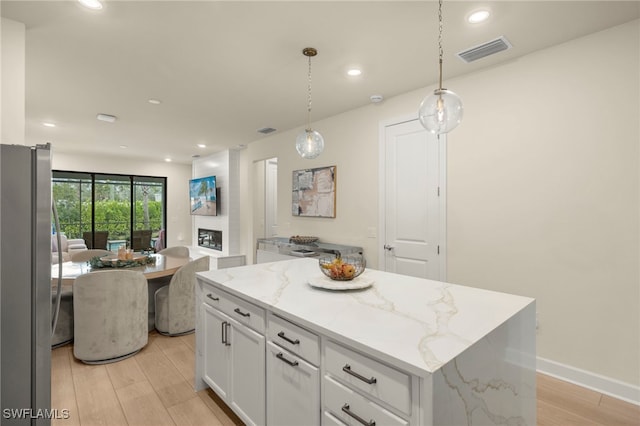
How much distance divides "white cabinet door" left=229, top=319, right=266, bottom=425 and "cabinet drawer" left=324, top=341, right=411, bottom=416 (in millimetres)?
535

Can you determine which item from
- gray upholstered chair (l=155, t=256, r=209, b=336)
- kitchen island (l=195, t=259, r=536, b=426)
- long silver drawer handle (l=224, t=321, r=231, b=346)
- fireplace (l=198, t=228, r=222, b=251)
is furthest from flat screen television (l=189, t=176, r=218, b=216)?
long silver drawer handle (l=224, t=321, r=231, b=346)

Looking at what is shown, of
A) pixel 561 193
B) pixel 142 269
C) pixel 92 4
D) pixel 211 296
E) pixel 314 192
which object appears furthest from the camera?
pixel 314 192

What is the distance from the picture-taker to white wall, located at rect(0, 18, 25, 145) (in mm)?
2193

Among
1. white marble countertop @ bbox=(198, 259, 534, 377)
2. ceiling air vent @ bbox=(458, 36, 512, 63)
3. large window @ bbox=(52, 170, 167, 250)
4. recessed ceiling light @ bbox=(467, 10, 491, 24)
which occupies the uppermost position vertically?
recessed ceiling light @ bbox=(467, 10, 491, 24)

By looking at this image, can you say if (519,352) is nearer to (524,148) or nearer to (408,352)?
(408,352)

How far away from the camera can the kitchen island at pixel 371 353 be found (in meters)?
1.09

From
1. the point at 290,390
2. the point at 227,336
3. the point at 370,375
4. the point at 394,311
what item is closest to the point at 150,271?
the point at 227,336

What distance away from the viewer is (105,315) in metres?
2.77

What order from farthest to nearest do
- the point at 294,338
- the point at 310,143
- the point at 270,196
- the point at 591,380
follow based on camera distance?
the point at 270,196, the point at 310,143, the point at 591,380, the point at 294,338

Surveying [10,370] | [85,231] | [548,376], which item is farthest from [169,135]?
[548,376]

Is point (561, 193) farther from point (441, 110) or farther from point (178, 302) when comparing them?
point (178, 302)

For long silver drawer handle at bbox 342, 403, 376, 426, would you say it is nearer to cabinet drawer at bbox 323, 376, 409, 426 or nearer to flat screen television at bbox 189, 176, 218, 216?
cabinet drawer at bbox 323, 376, 409, 426

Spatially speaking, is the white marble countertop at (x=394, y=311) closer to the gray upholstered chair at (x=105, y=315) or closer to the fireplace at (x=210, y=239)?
the gray upholstered chair at (x=105, y=315)

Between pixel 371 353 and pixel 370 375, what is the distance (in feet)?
0.31
